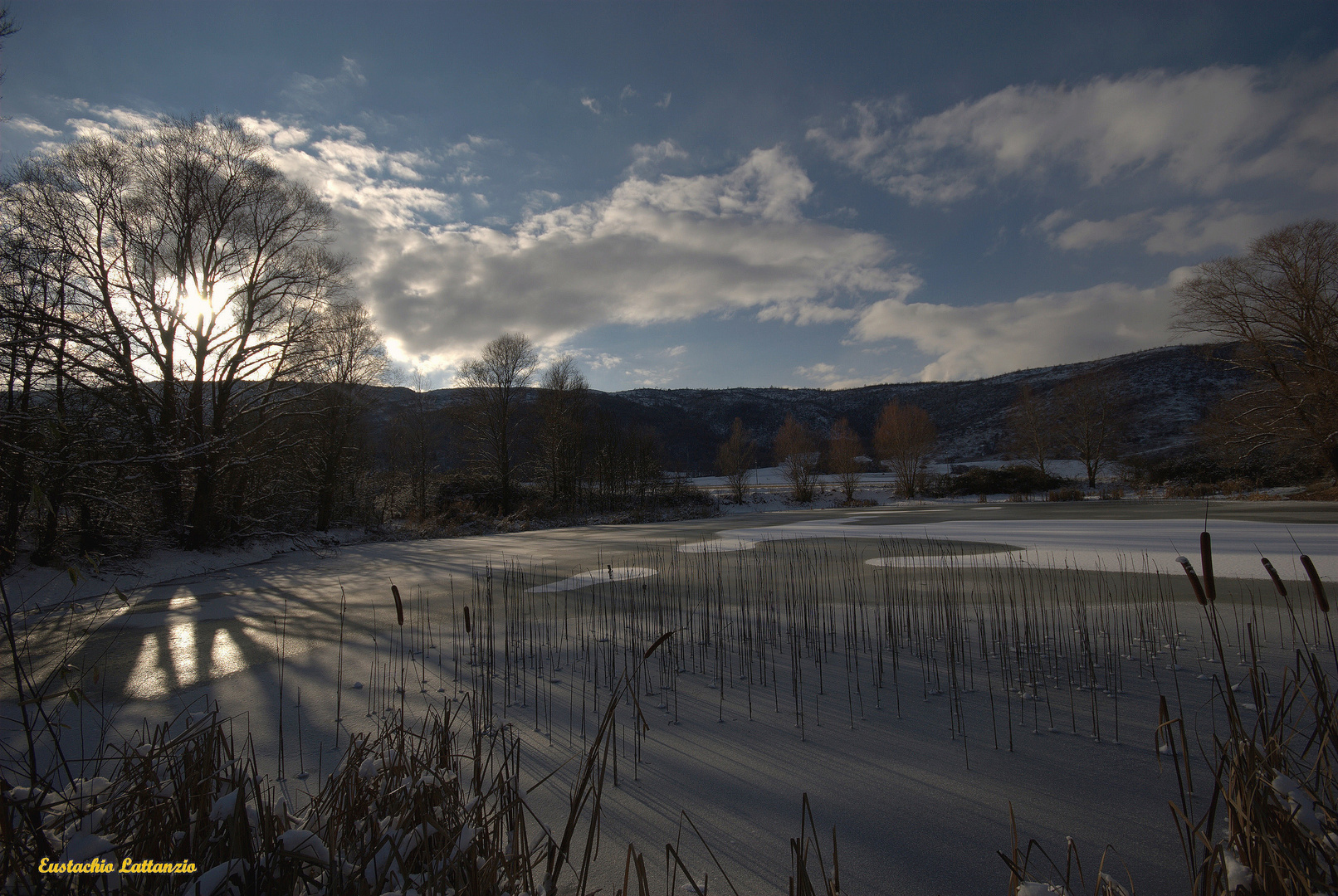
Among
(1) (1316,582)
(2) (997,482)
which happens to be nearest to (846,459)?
(2) (997,482)

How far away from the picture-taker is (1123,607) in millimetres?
5613

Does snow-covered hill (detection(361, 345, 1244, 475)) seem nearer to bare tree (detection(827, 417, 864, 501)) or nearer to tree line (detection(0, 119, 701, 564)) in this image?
bare tree (detection(827, 417, 864, 501))

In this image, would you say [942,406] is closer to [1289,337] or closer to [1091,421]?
[1091,421]

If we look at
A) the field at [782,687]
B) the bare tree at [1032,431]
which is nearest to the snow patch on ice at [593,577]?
the field at [782,687]

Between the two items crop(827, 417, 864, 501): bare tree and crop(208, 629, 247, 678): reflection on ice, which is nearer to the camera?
crop(208, 629, 247, 678): reflection on ice

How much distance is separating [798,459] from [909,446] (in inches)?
243

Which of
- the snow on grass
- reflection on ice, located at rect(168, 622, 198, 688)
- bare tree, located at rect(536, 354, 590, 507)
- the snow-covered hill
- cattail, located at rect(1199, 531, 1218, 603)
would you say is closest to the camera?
cattail, located at rect(1199, 531, 1218, 603)

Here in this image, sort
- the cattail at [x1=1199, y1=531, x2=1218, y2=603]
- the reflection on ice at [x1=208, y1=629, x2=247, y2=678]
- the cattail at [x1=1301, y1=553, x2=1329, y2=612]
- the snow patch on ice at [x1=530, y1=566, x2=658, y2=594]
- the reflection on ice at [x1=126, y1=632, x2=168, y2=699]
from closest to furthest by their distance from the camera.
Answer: the cattail at [x1=1199, y1=531, x2=1218, y2=603]
the cattail at [x1=1301, y1=553, x2=1329, y2=612]
the reflection on ice at [x1=126, y1=632, x2=168, y2=699]
the reflection on ice at [x1=208, y1=629, x2=247, y2=678]
the snow patch on ice at [x1=530, y1=566, x2=658, y2=594]

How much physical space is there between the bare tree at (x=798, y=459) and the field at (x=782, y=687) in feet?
81.6

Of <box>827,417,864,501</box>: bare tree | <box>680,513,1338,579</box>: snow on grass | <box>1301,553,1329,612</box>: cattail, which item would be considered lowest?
<box>680,513,1338,579</box>: snow on grass

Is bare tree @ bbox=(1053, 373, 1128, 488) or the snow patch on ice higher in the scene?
bare tree @ bbox=(1053, 373, 1128, 488)

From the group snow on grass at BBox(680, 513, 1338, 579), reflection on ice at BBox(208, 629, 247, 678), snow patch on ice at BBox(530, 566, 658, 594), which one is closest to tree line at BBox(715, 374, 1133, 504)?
snow on grass at BBox(680, 513, 1338, 579)

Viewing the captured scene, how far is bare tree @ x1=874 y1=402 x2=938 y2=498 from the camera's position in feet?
109

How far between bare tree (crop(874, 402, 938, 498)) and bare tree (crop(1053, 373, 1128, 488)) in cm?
834
